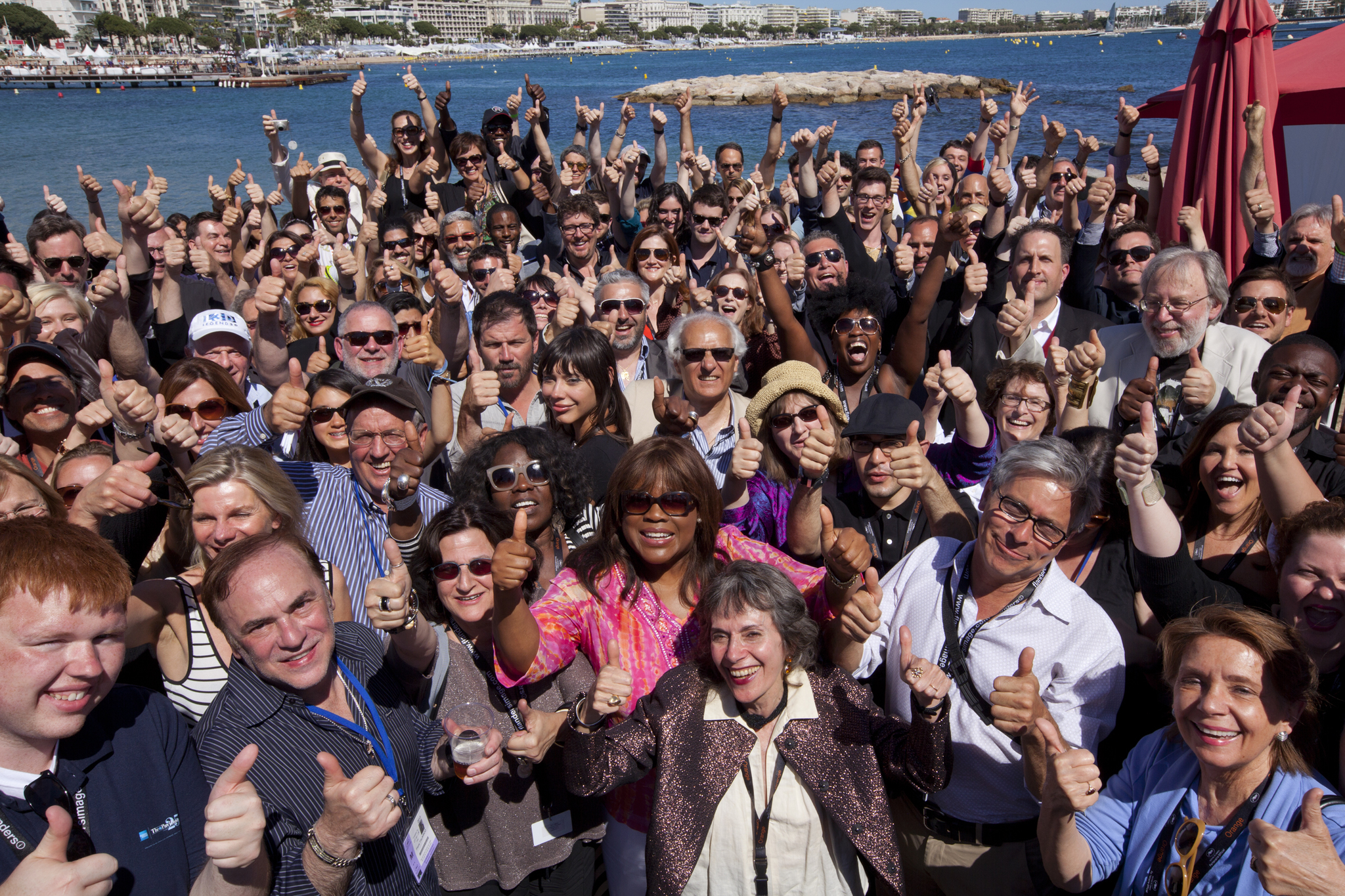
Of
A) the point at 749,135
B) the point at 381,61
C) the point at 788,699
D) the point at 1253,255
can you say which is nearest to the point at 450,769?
the point at 788,699

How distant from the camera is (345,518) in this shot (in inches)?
144

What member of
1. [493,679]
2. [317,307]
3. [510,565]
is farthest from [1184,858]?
[317,307]

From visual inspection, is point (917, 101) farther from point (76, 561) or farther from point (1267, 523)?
point (76, 561)

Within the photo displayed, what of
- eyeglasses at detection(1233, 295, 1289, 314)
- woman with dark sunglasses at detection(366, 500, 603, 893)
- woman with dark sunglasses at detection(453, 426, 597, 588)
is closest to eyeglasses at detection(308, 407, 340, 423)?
woman with dark sunglasses at detection(453, 426, 597, 588)

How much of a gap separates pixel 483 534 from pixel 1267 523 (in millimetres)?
2952

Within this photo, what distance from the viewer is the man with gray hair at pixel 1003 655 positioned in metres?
2.72

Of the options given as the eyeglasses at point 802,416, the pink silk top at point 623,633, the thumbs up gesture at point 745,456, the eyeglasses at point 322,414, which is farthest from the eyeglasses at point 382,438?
the eyeglasses at point 802,416

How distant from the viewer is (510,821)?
293cm

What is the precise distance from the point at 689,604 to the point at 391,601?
1055mm

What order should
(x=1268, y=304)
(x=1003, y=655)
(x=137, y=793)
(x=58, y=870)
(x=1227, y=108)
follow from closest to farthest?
(x=58, y=870) < (x=137, y=793) < (x=1003, y=655) < (x=1268, y=304) < (x=1227, y=108)

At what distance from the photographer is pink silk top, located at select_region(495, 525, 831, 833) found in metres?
2.85

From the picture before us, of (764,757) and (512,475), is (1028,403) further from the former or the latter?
(512,475)

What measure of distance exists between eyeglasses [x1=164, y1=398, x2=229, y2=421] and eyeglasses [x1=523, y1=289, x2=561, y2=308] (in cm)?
216

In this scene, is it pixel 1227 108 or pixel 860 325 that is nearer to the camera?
pixel 860 325
